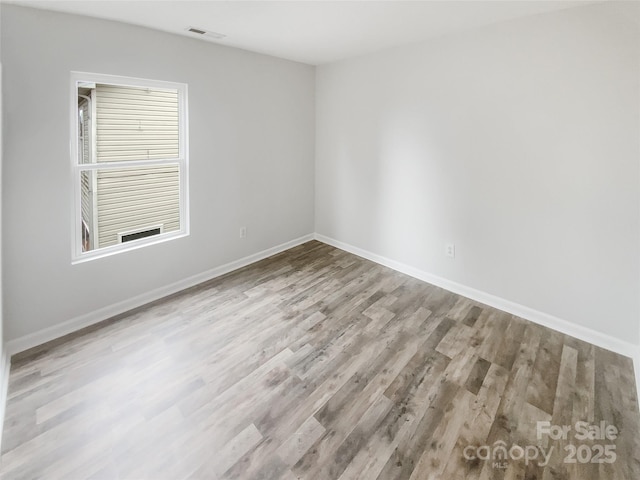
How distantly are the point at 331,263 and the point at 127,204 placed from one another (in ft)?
8.83

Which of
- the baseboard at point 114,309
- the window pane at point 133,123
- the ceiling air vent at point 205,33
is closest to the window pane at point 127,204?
the window pane at point 133,123

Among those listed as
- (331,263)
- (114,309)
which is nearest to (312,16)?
(331,263)

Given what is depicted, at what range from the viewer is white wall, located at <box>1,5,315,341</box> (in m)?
2.29

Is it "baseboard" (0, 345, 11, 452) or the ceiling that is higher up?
the ceiling

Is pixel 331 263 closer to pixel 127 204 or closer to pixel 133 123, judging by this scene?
pixel 127 204

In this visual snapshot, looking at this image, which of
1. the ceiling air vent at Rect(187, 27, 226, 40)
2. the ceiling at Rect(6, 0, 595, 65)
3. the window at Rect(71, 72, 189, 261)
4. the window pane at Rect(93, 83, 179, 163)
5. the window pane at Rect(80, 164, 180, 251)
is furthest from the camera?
the window pane at Rect(80, 164, 180, 251)

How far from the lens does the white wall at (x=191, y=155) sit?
2.29 m

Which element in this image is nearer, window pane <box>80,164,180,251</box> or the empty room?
the empty room

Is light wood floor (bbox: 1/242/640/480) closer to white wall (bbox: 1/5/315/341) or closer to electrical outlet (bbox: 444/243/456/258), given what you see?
white wall (bbox: 1/5/315/341)

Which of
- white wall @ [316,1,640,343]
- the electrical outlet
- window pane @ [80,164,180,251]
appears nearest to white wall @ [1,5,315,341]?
window pane @ [80,164,180,251]

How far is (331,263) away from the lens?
13.4ft

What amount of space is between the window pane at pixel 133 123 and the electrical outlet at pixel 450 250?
9.92 ft

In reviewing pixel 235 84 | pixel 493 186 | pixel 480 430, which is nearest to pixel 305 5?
pixel 235 84

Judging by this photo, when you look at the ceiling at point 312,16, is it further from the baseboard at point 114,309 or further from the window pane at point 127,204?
the baseboard at point 114,309
